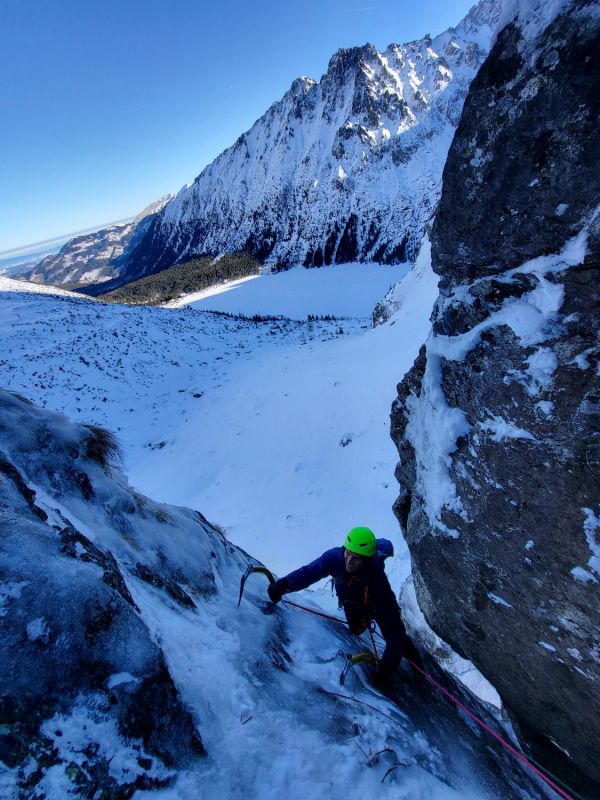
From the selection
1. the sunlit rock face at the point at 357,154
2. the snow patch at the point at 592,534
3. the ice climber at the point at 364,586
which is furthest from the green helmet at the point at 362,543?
the sunlit rock face at the point at 357,154

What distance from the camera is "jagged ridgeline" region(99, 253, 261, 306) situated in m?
97.3

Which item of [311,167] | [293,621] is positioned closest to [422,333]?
[293,621]

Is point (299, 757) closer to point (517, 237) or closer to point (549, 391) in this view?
point (549, 391)

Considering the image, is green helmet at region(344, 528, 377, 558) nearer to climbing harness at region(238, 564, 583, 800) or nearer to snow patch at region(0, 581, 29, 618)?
climbing harness at region(238, 564, 583, 800)

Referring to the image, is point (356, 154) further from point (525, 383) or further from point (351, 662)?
point (351, 662)

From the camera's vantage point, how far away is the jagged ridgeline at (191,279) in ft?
319

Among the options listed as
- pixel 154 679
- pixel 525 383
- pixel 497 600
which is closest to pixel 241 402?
pixel 497 600

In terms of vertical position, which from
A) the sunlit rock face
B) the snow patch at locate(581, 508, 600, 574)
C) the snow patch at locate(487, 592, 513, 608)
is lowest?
the snow patch at locate(487, 592, 513, 608)

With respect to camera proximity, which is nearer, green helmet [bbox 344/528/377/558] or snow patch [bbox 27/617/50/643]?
snow patch [bbox 27/617/50/643]

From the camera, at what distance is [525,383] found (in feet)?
11.1

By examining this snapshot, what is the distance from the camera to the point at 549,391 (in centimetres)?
321

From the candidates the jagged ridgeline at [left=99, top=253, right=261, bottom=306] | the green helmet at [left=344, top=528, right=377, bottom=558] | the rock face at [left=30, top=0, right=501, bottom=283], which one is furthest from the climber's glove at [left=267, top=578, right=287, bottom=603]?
the jagged ridgeline at [left=99, top=253, right=261, bottom=306]

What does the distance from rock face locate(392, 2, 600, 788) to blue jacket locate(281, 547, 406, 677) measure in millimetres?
697

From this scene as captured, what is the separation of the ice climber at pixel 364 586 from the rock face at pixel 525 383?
0.70 meters
